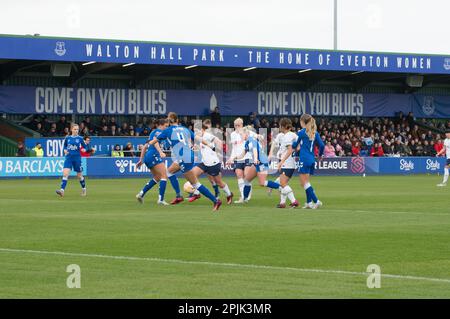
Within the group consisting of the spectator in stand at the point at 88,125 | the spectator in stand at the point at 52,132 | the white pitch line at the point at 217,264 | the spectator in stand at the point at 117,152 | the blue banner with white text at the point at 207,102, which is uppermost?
the blue banner with white text at the point at 207,102

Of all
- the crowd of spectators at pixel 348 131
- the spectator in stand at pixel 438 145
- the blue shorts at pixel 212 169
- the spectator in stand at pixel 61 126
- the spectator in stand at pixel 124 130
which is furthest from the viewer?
the spectator in stand at pixel 438 145

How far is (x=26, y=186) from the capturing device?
127 feet

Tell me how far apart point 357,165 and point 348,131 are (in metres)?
5.56

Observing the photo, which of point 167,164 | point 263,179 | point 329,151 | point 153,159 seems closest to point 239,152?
point 263,179

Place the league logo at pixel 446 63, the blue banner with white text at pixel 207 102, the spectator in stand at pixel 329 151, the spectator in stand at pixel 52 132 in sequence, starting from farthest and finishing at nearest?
the league logo at pixel 446 63
the spectator in stand at pixel 329 151
the blue banner with white text at pixel 207 102
the spectator in stand at pixel 52 132

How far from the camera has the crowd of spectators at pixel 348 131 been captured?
53.1m

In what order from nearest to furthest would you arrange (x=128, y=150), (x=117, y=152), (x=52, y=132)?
(x=117, y=152), (x=128, y=150), (x=52, y=132)

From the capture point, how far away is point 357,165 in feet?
183

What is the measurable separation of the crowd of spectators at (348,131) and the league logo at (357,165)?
3.56ft

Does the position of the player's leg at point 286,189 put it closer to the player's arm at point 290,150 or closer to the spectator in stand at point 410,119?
the player's arm at point 290,150

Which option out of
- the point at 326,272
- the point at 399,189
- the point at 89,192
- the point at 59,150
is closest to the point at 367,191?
the point at 399,189

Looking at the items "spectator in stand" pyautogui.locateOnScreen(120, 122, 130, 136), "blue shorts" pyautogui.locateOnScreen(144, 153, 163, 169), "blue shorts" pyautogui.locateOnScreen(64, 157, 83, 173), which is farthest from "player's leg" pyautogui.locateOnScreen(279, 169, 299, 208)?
"spectator in stand" pyautogui.locateOnScreen(120, 122, 130, 136)

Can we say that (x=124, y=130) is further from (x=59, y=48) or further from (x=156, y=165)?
(x=156, y=165)

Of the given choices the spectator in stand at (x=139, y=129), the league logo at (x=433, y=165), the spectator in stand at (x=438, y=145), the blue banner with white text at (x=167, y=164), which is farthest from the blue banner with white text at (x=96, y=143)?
the spectator in stand at (x=438, y=145)
